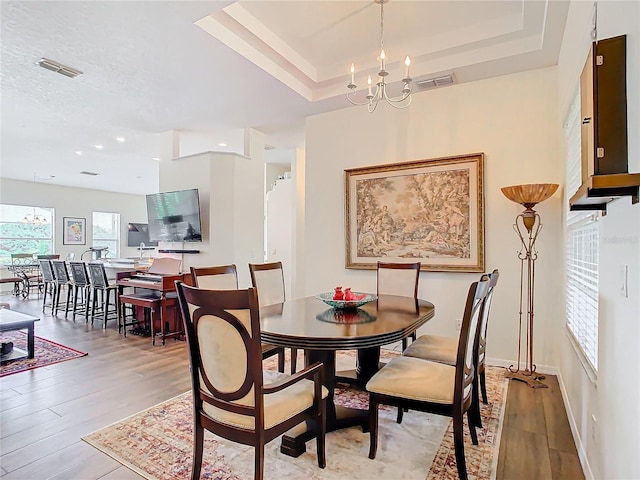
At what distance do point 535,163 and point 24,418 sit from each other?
15.4 ft

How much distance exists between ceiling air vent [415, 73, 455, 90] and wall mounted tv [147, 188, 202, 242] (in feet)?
11.1

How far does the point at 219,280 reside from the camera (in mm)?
3000

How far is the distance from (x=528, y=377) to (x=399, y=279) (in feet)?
4.62

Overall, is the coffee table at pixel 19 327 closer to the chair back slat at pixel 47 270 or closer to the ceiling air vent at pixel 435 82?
the chair back slat at pixel 47 270

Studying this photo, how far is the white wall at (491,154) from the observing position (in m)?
3.45

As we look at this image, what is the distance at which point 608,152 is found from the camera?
1.35 m

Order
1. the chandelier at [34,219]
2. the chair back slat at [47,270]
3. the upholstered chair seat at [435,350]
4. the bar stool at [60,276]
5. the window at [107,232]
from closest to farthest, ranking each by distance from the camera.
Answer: the upholstered chair seat at [435,350], the bar stool at [60,276], the chair back slat at [47,270], the chandelier at [34,219], the window at [107,232]

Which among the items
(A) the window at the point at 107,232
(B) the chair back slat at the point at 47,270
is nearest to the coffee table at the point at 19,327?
(B) the chair back slat at the point at 47,270

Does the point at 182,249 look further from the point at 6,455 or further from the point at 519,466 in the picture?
the point at 519,466

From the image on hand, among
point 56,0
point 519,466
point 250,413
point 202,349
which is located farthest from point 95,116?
point 519,466

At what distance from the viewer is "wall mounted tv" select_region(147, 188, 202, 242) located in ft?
17.7

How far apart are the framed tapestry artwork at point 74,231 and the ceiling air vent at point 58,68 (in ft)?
28.7

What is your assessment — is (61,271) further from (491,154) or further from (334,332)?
(491,154)

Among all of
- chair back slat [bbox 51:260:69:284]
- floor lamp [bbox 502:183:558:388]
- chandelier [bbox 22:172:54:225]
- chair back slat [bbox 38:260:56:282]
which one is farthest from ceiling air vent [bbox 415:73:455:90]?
chandelier [bbox 22:172:54:225]
